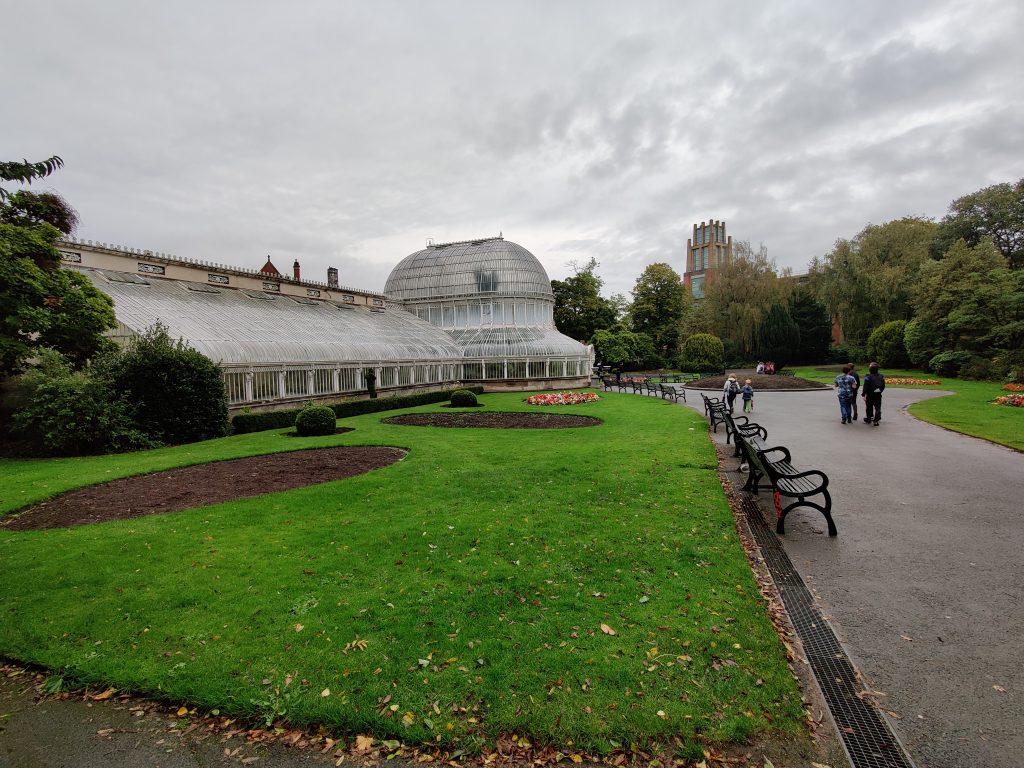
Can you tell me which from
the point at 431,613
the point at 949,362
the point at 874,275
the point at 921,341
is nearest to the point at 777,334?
the point at 874,275

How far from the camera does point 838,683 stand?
3.58 metres

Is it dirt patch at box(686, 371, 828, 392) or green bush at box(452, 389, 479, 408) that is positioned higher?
dirt patch at box(686, 371, 828, 392)

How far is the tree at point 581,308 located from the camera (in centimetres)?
5141

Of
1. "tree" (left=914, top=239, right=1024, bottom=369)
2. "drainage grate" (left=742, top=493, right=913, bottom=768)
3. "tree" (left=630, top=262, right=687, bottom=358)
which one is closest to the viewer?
"drainage grate" (left=742, top=493, right=913, bottom=768)

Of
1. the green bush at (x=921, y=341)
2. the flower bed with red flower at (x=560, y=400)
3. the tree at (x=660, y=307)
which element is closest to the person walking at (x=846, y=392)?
the flower bed with red flower at (x=560, y=400)

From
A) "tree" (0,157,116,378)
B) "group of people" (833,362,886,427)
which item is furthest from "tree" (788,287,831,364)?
"tree" (0,157,116,378)

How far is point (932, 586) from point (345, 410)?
19.8 m

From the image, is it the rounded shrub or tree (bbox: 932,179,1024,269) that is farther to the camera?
tree (bbox: 932,179,1024,269)

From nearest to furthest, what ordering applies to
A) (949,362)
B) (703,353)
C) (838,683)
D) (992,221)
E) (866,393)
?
(838,683)
(866,393)
(949,362)
(992,221)
(703,353)

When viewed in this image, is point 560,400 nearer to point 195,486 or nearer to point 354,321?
point 354,321

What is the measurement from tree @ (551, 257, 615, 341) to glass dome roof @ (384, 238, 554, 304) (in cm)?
1185

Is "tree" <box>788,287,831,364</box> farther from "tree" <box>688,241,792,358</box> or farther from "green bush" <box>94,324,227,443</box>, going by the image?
"green bush" <box>94,324,227,443</box>

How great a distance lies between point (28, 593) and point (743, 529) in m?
8.32

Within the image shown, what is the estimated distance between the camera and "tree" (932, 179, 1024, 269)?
41.0 metres
